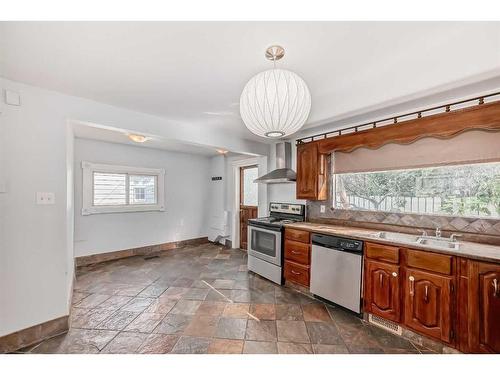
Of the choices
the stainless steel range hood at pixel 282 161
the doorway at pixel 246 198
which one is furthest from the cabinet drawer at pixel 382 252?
the doorway at pixel 246 198

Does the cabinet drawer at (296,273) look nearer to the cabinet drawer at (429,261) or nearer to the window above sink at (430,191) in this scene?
the window above sink at (430,191)

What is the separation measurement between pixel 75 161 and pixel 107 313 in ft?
9.19

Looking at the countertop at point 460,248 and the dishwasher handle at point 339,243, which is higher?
the countertop at point 460,248

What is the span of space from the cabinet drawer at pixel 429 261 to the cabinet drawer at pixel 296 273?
1200 millimetres

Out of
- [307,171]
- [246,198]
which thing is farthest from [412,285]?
[246,198]

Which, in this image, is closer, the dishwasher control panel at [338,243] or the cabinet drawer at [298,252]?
the dishwasher control panel at [338,243]

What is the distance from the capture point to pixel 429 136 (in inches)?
87.7

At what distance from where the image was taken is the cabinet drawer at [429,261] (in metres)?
1.73

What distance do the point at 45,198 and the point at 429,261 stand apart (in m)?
3.48

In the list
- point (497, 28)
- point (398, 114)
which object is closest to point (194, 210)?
point (398, 114)

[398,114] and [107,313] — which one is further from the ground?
[398,114]

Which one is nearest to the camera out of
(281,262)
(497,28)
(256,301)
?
(497,28)

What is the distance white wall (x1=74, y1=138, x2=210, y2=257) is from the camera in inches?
155
